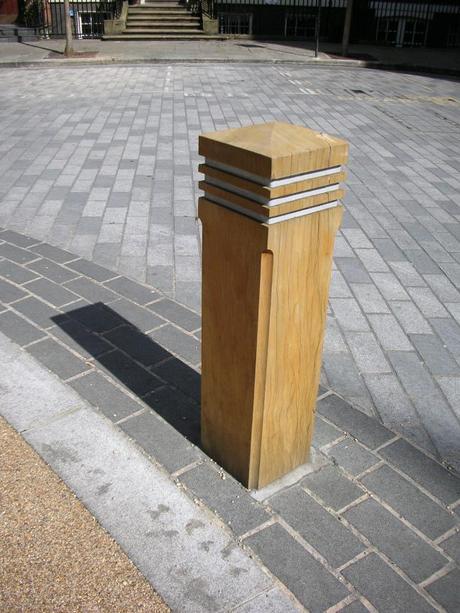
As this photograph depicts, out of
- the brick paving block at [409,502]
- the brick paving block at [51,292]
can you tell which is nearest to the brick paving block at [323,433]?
the brick paving block at [409,502]

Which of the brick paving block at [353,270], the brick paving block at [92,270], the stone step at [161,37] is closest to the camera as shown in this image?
the brick paving block at [92,270]

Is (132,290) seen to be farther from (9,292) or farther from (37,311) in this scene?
(9,292)

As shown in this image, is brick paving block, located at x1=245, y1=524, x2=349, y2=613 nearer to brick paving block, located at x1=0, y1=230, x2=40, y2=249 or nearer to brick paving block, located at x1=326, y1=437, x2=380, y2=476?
brick paving block, located at x1=326, y1=437, x2=380, y2=476

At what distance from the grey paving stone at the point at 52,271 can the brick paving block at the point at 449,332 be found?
2.88 m

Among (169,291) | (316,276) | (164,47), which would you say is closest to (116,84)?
(164,47)

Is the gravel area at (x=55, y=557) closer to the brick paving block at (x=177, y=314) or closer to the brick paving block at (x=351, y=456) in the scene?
the brick paving block at (x=351, y=456)

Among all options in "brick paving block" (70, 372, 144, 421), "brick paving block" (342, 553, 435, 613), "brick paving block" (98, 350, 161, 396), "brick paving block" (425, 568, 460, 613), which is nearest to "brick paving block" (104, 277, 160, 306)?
"brick paving block" (98, 350, 161, 396)

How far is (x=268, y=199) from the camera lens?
218cm

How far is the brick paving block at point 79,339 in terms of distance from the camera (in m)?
3.95

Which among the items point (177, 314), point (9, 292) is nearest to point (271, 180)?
point (177, 314)

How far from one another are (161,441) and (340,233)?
143 inches

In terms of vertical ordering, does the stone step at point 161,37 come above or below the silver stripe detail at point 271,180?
above

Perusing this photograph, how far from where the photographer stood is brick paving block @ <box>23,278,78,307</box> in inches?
179

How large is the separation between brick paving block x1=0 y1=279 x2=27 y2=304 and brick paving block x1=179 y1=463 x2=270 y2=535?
2295 millimetres
